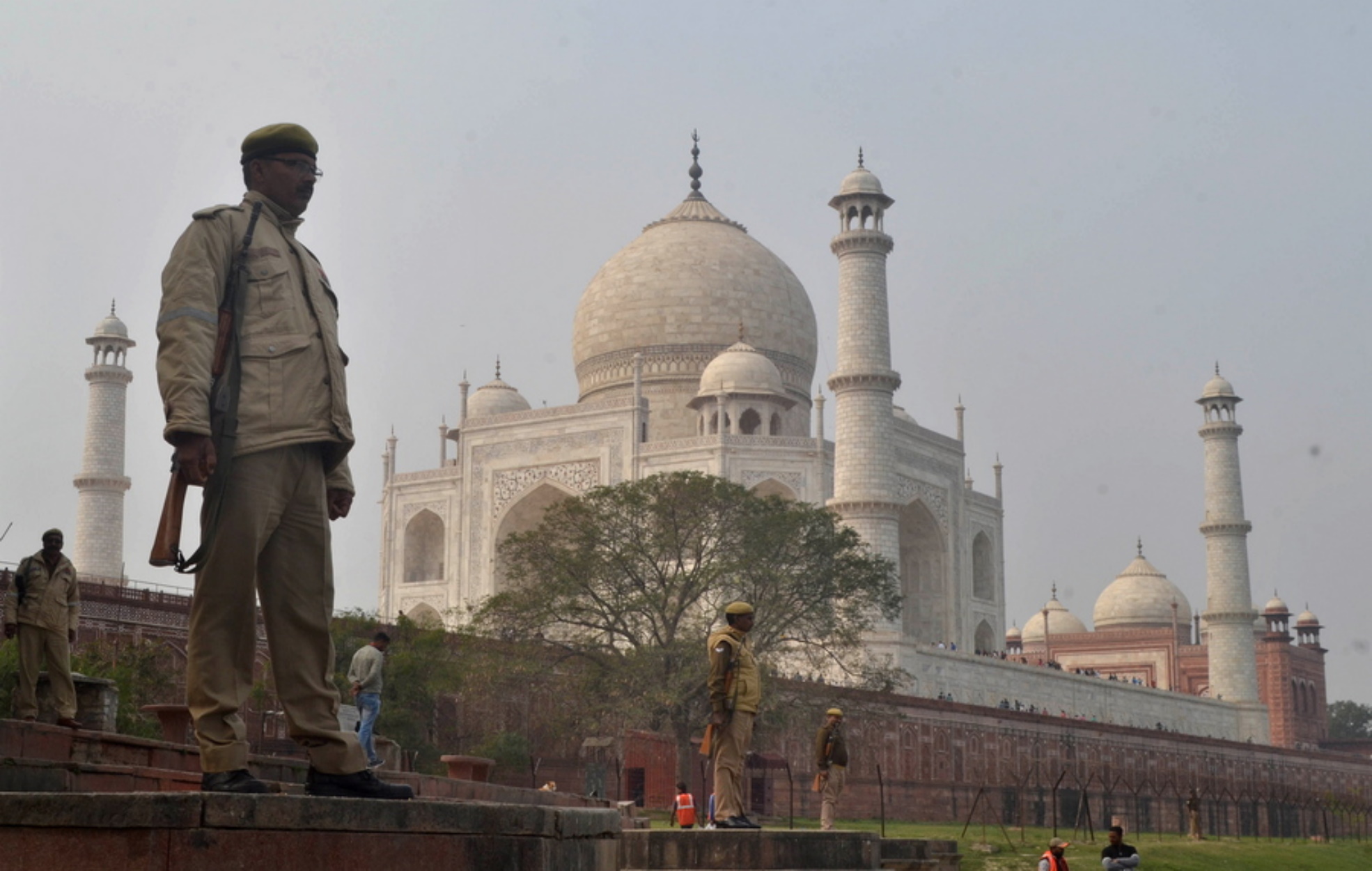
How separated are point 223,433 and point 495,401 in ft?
124

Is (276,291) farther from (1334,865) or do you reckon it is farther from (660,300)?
(660,300)

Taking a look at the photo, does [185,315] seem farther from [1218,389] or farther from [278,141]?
[1218,389]

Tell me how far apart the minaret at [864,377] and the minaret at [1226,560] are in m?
12.6

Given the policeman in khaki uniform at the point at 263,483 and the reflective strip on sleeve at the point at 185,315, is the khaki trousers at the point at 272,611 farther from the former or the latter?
the reflective strip on sleeve at the point at 185,315

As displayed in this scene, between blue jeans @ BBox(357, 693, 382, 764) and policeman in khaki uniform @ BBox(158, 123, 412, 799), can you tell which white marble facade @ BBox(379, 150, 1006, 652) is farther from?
policeman in khaki uniform @ BBox(158, 123, 412, 799)

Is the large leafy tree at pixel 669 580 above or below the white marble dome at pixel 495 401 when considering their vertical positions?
below

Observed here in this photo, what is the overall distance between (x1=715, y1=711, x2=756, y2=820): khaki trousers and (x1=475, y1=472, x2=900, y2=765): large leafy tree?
13.1 metres

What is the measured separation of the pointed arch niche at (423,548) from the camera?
38406mm

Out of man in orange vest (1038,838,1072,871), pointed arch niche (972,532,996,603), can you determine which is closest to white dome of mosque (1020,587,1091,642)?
pointed arch niche (972,532,996,603)

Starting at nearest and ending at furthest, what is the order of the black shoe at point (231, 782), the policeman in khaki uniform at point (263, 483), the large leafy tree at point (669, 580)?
1. the black shoe at point (231, 782)
2. the policeman in khaki uniform at point (263, 483)
3. the large leafy tree at point (669, 580)

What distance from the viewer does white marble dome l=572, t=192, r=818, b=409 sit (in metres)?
39.6

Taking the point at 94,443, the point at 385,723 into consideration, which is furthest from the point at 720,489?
the point at 94,443

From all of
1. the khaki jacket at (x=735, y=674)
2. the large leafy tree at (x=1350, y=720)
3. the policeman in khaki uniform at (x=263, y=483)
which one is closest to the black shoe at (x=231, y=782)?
the policeman in khaki uniform at (x=263, y=483)

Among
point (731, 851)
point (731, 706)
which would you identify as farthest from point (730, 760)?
point (731, 851)
